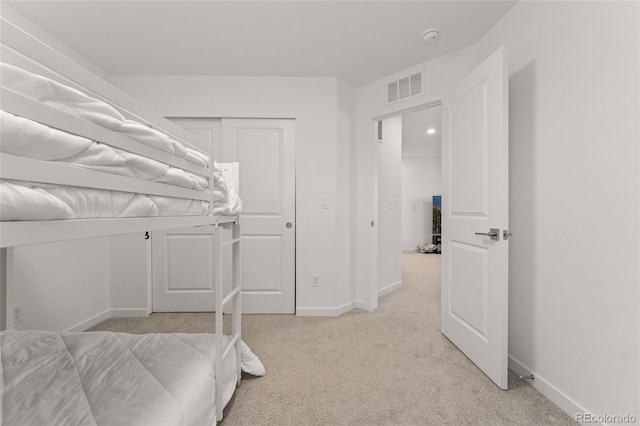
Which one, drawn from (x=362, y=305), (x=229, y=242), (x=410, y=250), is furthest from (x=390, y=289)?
(x=410, y=250)

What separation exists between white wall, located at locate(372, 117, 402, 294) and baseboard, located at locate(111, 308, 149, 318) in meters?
2.47

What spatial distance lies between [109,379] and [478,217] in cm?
206

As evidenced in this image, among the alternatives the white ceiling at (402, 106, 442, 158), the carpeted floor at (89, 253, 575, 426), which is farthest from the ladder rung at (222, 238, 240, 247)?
the white ceiling at (402, 106, 442, 158)

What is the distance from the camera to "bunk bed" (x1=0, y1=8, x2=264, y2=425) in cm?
49

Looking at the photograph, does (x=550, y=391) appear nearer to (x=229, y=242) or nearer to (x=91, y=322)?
(x=229, y=242)

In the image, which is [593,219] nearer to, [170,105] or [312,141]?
[312,141]

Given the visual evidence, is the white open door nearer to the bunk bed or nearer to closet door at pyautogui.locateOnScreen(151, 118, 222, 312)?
the bunk bed

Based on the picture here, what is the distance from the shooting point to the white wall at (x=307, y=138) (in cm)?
266

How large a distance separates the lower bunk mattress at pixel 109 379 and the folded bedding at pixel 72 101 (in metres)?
0.82

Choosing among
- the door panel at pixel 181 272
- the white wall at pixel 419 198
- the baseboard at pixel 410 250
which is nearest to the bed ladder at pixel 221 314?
the door panel at pixel 181 272

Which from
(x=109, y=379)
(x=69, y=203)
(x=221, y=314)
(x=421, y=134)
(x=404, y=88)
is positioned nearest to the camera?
(x=69, y=203)

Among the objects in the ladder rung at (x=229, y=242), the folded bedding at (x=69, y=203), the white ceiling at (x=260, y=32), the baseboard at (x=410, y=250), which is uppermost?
the white ceiling at (x=260, y=32)

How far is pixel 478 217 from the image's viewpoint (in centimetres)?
179

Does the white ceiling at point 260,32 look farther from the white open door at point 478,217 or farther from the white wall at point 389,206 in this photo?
the white wall at point 389,206
